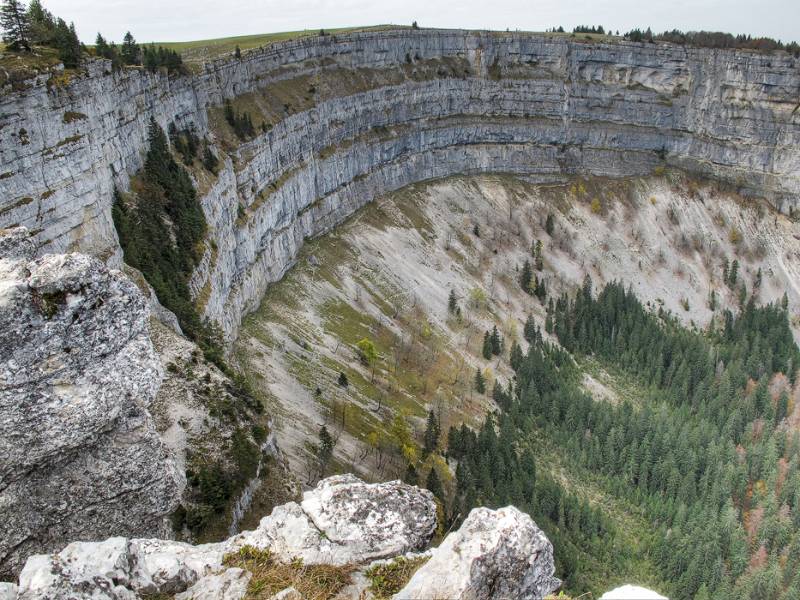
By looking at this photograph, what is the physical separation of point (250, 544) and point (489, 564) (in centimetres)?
953

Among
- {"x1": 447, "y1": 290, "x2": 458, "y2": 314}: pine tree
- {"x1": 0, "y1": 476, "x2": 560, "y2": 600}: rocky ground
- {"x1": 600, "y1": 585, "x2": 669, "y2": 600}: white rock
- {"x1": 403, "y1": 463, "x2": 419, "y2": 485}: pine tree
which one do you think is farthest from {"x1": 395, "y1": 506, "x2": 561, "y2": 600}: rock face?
{"x1": 447, "y1": 290, "x2": 458, "y2": 314}: pine tree

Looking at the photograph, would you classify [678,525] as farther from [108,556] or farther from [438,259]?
[108,556]

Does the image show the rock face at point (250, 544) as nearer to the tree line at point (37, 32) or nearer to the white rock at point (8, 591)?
the white rock at point (8, 591)

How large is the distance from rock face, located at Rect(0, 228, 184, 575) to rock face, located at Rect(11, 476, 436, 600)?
10.3 ft

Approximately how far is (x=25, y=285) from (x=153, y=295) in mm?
26015

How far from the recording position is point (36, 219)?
41.4 meters

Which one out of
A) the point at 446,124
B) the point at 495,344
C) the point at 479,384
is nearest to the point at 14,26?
the point at 479,384

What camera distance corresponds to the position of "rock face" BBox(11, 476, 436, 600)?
64.6 feet

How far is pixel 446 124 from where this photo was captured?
14062 cm

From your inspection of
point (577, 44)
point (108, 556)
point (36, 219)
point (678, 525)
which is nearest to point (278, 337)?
point (36, 219)

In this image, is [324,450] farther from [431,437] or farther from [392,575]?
[392,575]

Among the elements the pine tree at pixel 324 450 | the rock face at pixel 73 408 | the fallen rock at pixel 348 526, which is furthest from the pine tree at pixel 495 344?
the rock face at pixel 73 408

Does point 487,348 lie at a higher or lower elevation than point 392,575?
lower

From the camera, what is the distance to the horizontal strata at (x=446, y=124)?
7894cm
